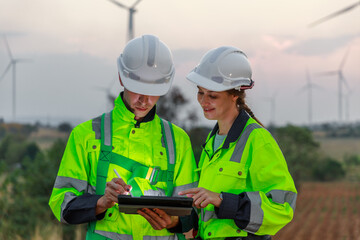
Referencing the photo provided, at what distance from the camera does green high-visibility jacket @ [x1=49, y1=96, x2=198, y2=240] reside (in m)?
4.39


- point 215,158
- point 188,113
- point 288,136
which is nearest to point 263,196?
point 215,158

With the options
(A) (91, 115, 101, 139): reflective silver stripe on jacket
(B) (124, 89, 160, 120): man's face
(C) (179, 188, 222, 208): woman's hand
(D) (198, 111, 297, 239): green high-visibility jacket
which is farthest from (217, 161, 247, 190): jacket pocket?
(A) (91, 115, 101, 139): reflective silver stripe on jacket

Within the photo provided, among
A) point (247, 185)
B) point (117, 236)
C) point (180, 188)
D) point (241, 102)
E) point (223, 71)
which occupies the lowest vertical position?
point (117, 236)

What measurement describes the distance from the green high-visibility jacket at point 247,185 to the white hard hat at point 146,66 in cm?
76

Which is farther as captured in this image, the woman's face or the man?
the woman's face

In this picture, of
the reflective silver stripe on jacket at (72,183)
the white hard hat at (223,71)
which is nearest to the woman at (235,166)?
the white hard hat at (223,71)

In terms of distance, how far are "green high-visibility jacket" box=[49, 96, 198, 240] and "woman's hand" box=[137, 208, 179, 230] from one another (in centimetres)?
20

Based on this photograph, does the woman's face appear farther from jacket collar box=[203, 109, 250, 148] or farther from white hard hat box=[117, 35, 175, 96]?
white hard hat box=[117, 35, 175, 96]

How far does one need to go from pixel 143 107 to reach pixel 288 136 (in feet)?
154

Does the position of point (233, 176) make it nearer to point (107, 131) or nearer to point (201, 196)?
point (201, 196)

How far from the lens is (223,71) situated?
4.74 meters

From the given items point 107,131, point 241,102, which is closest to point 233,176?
point 241,102

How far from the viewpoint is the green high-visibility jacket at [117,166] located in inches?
173

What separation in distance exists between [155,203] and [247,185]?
0.92 metres
